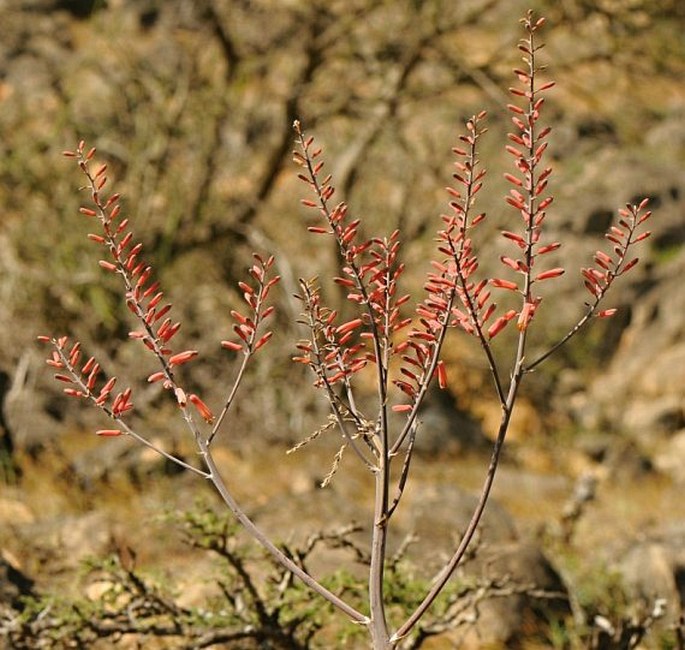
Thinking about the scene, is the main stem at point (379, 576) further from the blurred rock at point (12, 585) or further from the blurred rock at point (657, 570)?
the blurred rock at point (657, 570)

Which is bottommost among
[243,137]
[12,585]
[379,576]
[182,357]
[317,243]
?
[379,576]

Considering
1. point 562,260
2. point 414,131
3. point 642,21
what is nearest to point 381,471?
point 642,21

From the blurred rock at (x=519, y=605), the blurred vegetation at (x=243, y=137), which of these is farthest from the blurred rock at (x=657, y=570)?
the blurred vegetation at (x=243, y=137)

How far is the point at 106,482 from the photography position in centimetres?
620

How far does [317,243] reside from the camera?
11.4 meters

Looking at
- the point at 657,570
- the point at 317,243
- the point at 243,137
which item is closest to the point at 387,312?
the point at 657,570

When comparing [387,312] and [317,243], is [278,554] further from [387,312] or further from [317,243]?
[317,243]

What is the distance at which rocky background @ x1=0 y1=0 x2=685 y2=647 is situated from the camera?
6832 millimetres

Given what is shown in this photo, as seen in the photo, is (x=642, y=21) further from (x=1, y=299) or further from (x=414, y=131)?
(x=1, y=299)

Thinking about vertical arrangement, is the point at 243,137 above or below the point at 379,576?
above

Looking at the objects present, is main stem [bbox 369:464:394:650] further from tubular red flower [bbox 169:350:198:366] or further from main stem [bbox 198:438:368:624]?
tubular red flower [bbox 169:350:198:366]

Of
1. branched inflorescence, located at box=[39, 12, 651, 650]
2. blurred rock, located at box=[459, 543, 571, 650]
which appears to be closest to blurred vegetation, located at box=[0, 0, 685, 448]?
blurred rock, located at box=[459, 543, 571, 650]

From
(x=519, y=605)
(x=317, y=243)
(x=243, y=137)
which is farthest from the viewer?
(x=317, y=243)

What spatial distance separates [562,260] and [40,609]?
994cm
